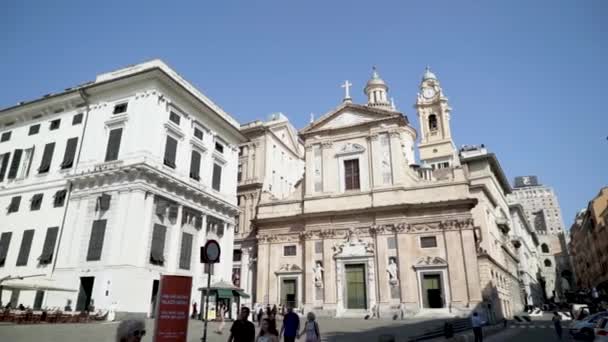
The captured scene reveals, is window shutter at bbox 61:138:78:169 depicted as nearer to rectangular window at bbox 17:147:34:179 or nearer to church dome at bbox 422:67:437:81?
rectangular window at bbox 17:147:34:179

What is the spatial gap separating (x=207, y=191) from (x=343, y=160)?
38.9 feet

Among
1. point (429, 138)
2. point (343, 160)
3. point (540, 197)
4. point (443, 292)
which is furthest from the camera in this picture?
point (540, 197)

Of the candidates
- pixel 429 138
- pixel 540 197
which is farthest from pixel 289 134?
pixel 540 197

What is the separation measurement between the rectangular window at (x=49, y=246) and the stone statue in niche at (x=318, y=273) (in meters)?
17.9

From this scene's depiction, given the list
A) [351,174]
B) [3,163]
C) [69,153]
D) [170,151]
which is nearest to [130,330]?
[170,151]

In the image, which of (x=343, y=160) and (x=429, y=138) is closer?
(x=343, y=160)

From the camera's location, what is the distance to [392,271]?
28516 millimetres

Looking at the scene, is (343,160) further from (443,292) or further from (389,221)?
(443,292)

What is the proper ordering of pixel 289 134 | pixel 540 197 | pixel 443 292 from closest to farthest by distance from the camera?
pixel 443 292 < pixel 289 134 < pixel 540 197

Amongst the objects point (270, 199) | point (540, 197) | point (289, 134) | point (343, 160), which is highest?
point (540, 197)

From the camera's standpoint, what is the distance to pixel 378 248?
2944cm

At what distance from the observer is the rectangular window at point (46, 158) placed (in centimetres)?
2627

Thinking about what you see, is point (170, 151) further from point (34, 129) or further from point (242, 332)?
point (242, 332)

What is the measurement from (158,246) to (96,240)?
132 inches
